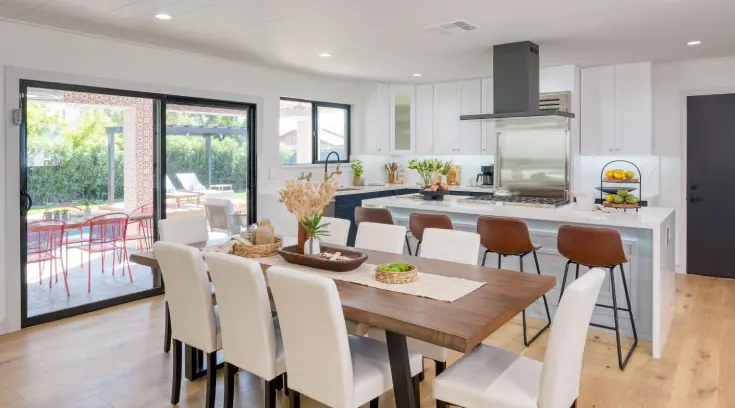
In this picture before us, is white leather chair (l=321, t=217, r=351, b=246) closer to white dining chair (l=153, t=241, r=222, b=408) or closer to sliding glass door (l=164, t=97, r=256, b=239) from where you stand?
white dining chair (l=153, t=241, r=222, b=408)

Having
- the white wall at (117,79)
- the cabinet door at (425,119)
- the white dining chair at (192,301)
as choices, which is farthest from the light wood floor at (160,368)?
the cabinet door at (425,119)

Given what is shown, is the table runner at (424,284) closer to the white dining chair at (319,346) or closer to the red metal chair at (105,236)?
the white dining chair at (319,346)

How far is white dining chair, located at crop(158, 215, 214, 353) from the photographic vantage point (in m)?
3.60

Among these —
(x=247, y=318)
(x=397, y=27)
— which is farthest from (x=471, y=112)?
(x=247, y=318)

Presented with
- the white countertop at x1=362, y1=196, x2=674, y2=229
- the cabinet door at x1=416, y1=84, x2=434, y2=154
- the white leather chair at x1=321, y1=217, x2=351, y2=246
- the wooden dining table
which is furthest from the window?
the wooden dining table

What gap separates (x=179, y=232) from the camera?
3666 mm

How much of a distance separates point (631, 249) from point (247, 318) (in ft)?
9.30

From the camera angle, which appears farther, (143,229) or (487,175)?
(487,175)

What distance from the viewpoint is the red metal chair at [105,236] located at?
4.69 meters

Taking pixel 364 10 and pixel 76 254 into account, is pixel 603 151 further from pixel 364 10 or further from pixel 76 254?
pixel 76 254

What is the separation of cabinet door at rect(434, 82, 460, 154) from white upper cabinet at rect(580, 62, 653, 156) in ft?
5.43

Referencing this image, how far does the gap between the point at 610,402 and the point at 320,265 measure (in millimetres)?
1763

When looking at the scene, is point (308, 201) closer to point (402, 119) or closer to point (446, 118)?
point (446, 118)

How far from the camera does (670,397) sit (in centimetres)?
293
